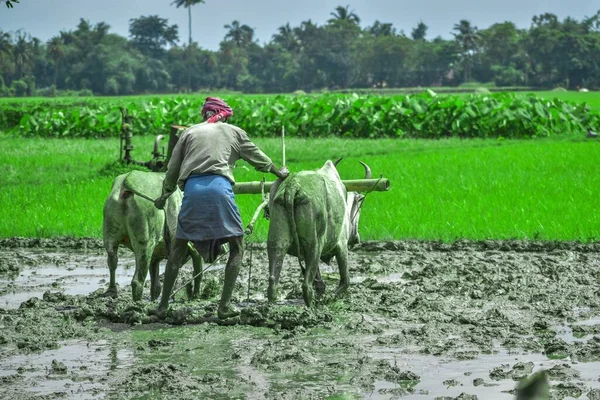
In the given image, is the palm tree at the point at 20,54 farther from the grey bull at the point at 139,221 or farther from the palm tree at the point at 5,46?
the grey bull at the point at 139,221

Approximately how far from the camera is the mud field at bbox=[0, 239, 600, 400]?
5773 millimetres

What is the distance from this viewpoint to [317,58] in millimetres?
107438

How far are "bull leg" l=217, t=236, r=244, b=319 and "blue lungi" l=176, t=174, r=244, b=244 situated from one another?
0.10m

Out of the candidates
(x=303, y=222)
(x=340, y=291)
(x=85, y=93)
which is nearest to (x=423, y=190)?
(x=340, y=291)

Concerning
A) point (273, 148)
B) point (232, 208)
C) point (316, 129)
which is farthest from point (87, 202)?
point (316, 129)

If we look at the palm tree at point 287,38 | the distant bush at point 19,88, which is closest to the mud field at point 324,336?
the distant bush at point 19,88

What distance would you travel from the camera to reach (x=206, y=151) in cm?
719

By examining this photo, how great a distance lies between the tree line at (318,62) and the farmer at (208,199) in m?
83.7

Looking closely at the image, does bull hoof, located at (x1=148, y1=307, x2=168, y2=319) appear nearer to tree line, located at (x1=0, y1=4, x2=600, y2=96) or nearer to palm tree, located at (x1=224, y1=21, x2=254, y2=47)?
tree line, located at (x1=0, y1=4, x2=600, y2=96)

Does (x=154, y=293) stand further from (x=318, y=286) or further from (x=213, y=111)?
(x=213, y=111)

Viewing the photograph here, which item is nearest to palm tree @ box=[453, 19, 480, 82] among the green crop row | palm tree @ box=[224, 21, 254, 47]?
palm tree @ box=[224, 21, 254, 47]

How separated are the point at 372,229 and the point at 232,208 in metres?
5.38

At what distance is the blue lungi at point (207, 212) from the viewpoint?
23.2 feet

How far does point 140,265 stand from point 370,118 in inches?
865
